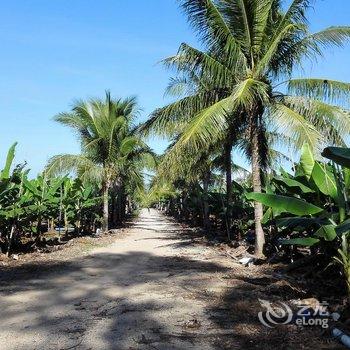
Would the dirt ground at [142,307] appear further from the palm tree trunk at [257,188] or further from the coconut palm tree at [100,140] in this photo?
the coconut palm tree at [100,140]

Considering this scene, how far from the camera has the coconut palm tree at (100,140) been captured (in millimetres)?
20266

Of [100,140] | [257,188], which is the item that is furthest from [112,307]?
[100,140]

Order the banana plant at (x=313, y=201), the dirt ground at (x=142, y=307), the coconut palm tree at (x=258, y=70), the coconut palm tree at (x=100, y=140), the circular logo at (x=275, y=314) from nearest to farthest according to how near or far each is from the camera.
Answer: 1. the dirt ground at (x=142, y=307)
2. the circular logo at (x=275, y=314)
3. the banana plant at (x=313, y=201)
4. the coconut palm tree at (x=258, y=70)
5. the coconut palm tree at (x=100, y=140)

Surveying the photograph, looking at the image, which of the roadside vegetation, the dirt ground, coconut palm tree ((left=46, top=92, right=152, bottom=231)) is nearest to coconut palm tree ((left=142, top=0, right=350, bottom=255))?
the roadside vegetation

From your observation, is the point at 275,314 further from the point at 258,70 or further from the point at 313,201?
the point at 258,70

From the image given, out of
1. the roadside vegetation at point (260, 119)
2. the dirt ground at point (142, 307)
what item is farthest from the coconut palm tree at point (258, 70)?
the dirt ground at point (142, 307)

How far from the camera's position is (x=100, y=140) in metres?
21.3

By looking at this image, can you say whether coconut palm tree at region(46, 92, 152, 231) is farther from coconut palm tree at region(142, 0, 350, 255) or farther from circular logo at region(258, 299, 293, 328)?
circular logo at region(258, 299, 293, 328)

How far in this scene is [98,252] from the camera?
13703 millimetres

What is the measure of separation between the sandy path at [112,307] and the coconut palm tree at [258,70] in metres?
3.34

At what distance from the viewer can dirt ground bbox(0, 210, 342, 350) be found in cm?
484

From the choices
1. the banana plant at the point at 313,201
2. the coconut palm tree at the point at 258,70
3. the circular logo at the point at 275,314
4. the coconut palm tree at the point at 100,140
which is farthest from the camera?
the coconut palm tree at the point at 100,140

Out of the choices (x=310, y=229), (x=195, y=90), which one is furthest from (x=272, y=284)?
(x=195, y=90)

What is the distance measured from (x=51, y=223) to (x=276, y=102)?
15940 millimetres
